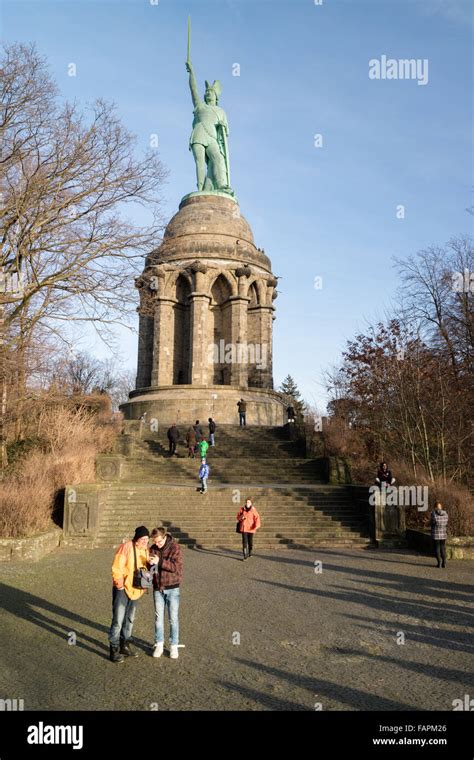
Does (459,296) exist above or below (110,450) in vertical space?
above

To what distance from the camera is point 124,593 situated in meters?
6.11

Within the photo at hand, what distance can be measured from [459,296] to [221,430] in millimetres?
13357

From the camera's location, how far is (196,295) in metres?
34.2

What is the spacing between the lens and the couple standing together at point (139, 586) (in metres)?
6.06

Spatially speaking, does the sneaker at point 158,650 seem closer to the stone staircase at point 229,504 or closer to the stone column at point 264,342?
the stone staircase at point 229,504

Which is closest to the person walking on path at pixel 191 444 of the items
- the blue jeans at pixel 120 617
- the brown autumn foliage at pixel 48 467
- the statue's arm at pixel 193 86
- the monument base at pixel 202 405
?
the brown autumn foliage at pixel 48 467

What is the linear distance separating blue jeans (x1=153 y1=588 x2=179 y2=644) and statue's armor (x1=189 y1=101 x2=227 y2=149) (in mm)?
36998

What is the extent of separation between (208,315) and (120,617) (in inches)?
1168

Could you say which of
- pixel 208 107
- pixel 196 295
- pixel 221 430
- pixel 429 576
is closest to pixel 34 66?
pixel 429 576

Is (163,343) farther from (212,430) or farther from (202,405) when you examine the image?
(212,430)

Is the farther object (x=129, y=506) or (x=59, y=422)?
(x=59, y=422)

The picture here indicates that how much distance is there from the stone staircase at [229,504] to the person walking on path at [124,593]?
7.93 m

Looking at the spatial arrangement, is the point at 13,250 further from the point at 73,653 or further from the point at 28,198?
the point at 73,653

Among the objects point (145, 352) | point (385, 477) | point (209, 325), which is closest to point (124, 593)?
point (385, 477)
